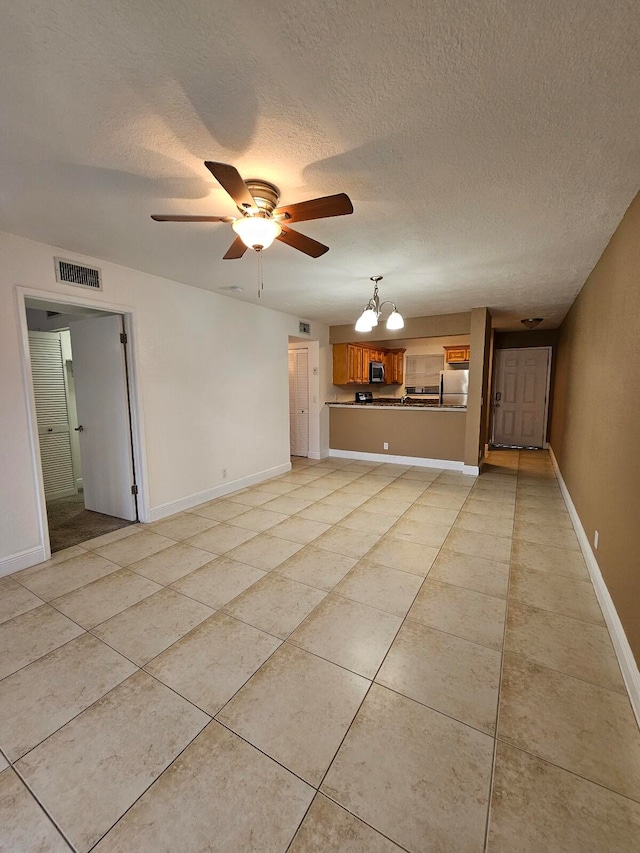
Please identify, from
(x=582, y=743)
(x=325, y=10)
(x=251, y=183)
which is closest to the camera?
(x=325, y=10)

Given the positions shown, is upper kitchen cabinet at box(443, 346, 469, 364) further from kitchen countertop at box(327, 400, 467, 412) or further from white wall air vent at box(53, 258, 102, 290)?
white wall air vent at box(53, 258, 102, 290)

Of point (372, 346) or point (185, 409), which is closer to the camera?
point (185, 409)

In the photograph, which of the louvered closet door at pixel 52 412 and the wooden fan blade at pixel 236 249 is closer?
the wooden fan blade at pixel 236 249

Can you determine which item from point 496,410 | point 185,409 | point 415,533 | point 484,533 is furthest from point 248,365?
point 496,410

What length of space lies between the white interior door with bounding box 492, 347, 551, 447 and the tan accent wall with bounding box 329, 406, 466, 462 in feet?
8.09

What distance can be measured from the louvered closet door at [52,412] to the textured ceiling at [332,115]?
2167mm

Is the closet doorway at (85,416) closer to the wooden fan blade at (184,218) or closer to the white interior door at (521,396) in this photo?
the wooden fan blade at (184,218)

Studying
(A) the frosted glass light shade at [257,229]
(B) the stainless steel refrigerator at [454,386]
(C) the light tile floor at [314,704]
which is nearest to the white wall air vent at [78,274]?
(A) the frosted glass light shade at [257,229]

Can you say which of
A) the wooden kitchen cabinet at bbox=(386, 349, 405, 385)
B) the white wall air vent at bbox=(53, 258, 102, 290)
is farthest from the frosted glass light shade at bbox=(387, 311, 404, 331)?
the wooden kitchen cabinet at bbox=(386, 349, 405, 385)

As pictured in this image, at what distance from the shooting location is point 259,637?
1.93 m

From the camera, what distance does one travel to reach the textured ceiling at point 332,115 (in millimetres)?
1059

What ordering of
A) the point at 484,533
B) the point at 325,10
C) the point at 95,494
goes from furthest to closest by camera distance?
the point at 95,494 → the point at 484,533 → the point at 325,10

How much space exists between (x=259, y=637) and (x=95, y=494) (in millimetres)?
2976

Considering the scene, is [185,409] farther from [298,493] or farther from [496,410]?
[496,410]
